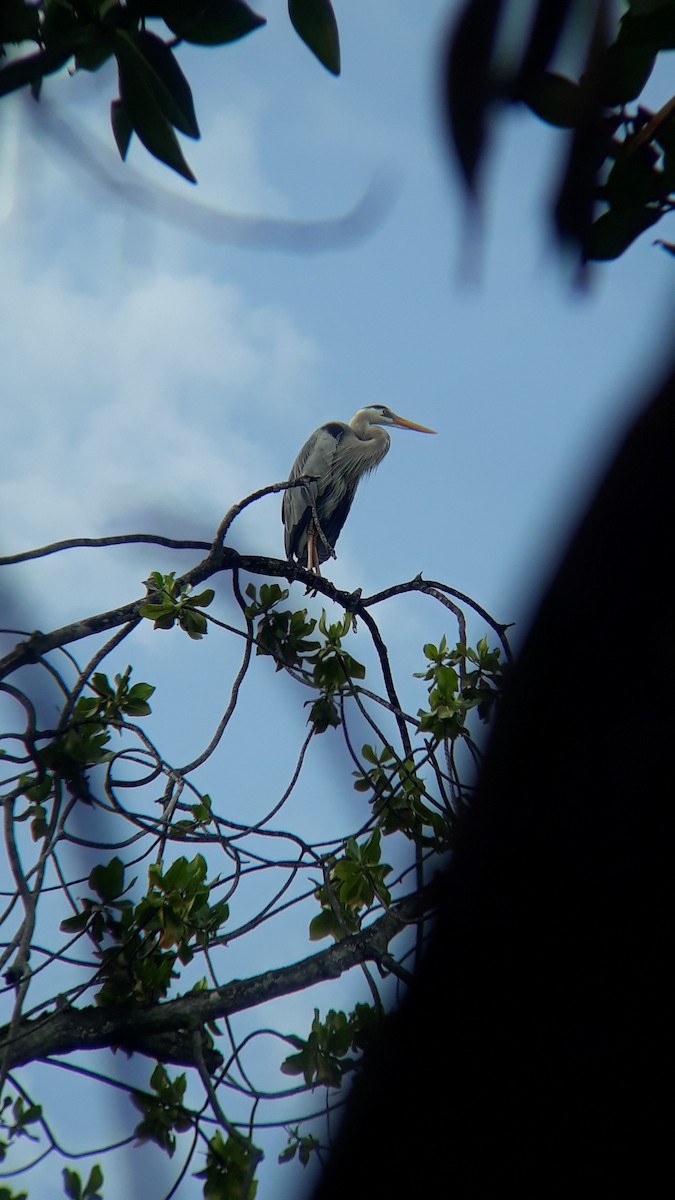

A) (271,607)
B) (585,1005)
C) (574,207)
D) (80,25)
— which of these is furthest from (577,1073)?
(271,607)

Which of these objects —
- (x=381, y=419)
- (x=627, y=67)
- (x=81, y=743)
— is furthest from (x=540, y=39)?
(x=381, y=419)

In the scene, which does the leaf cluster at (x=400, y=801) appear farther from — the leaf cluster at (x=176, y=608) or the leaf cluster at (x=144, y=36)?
the leaf cluster at (x=144, y=36)

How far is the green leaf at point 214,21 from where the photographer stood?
1.11 m

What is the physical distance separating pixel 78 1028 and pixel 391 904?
56 cm

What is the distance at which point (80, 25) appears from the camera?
1145 millimetres

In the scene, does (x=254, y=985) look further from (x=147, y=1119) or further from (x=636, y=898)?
(x=636, y=898)

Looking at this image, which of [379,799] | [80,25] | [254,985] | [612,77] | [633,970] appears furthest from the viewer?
[379,799]

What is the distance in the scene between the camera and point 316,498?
7.55 meters

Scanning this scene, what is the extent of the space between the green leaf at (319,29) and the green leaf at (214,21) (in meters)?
0.06

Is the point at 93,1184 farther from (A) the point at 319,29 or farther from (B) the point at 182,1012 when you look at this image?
(A) the point at 319,29

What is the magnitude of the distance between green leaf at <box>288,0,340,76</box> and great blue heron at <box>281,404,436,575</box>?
6.08 m

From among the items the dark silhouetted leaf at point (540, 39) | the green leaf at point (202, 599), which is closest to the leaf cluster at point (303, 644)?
the green leaf at point (202, 599)

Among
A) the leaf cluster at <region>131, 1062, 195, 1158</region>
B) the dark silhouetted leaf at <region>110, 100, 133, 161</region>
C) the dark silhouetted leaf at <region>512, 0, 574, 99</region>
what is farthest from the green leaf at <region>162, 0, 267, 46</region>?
the leaf cluster at <region>131, 1062, 195, 1158</region>

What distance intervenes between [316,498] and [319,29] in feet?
21.0
